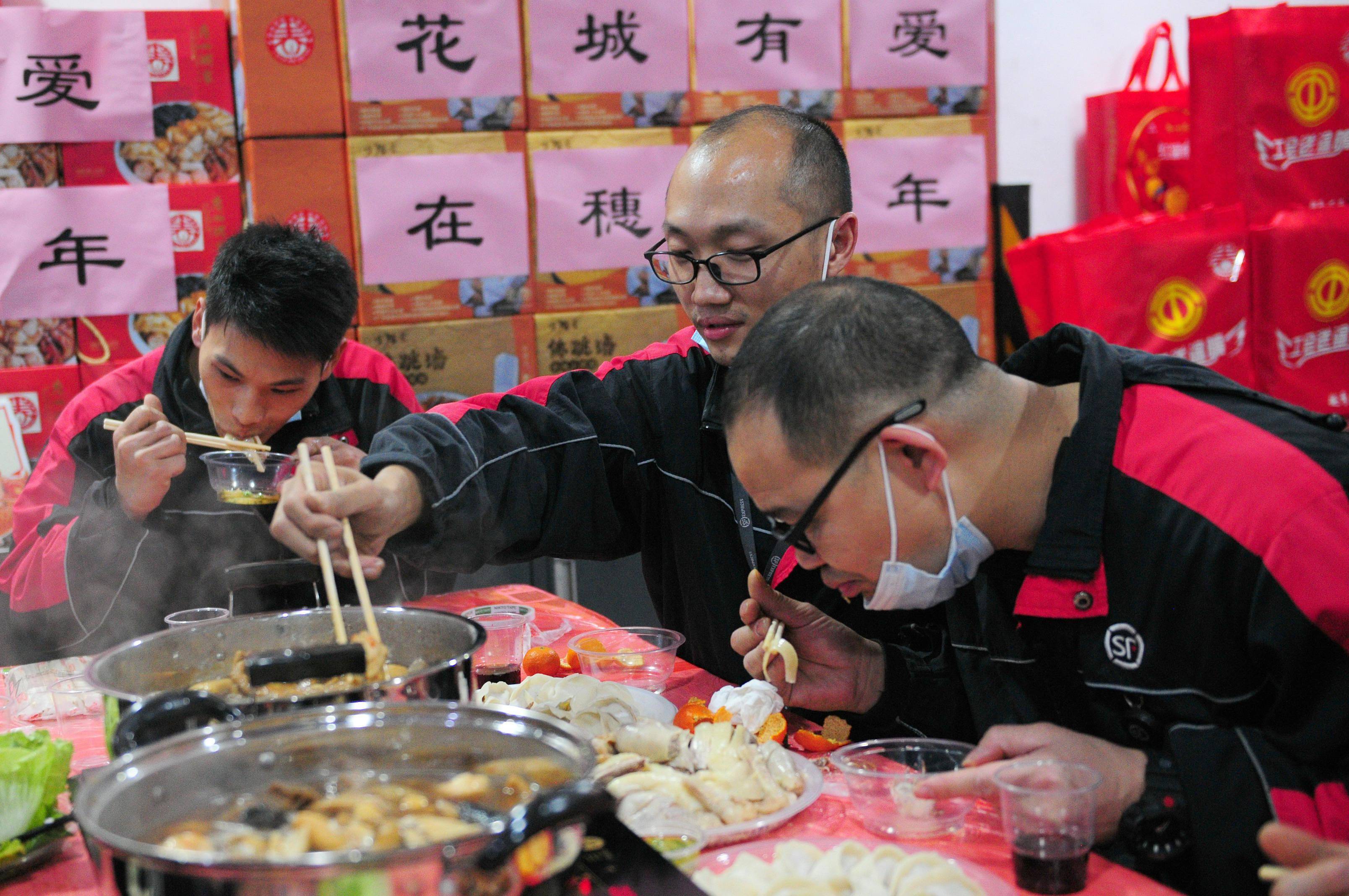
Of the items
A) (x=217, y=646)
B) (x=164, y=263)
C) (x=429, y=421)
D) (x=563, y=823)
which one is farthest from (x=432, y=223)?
(x=563, y=823)

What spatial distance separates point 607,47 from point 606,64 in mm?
62

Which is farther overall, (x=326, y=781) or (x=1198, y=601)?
(x=1198, y=601)

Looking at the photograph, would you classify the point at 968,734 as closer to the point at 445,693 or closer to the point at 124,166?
the point at 445,693

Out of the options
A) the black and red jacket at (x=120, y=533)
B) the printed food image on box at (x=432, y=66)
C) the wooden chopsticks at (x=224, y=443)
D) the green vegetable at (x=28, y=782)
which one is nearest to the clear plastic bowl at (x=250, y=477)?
the wooden chopsticks at (x=224, y=443)

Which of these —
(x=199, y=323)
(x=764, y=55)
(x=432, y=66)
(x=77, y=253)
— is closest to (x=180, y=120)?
(x=77, y=253)

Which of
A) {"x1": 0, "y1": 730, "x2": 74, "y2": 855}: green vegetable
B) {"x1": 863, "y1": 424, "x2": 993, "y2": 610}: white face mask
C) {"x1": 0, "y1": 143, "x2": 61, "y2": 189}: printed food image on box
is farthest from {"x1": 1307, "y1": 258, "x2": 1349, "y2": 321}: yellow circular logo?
{"x1": 0, "y1": 143, "x2": 61, "y2": 189}: printed food image on box

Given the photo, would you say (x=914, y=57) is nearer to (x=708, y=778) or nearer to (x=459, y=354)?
(x=459, y=354)

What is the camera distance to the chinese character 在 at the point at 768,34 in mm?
4273

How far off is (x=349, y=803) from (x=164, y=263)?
330cm

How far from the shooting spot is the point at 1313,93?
4242 mm

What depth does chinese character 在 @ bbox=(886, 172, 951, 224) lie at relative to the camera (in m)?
4.51

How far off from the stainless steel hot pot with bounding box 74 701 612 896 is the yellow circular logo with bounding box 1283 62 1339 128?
4204 mm

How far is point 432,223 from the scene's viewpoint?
4.09m

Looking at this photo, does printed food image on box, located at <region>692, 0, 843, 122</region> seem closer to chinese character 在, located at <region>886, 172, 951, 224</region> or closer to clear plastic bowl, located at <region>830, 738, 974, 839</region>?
chinese character 在, located at <region>886, 172, 951, 224</region>
